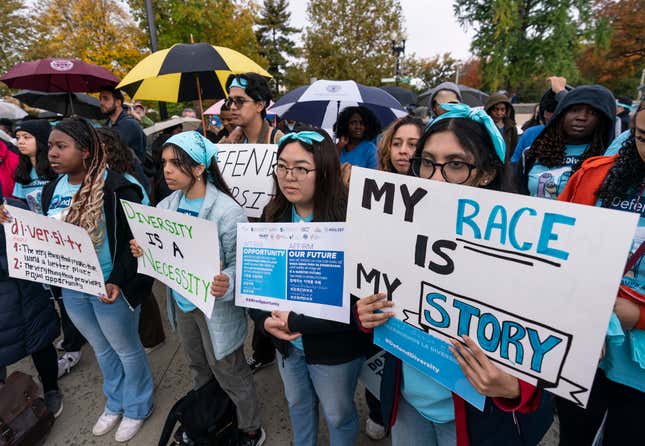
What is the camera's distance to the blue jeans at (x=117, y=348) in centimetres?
234

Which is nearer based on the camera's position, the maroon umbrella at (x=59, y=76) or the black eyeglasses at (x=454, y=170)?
the black eyeglasses at (x=454, y=170)

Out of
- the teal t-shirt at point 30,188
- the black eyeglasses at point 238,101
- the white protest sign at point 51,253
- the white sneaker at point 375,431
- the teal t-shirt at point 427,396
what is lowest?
the white sneaker at point 375,431

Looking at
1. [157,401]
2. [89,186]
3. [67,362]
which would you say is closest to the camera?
[89,186]

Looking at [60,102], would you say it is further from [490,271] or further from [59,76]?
[490,271]

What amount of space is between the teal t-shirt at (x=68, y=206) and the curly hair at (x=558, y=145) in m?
3.31

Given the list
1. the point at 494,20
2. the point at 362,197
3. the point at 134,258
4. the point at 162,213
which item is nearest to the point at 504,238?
the point at 362,197

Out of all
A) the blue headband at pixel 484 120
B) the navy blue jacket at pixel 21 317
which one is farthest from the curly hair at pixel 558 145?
the navy blue jacket at pixel 21 317

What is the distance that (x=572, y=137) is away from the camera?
2572mm

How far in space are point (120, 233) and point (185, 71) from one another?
6.22 feet

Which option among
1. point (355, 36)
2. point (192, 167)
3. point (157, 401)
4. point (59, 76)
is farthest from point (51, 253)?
point (355, 36)

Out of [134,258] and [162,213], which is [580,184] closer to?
[162,213]

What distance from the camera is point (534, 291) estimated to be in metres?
0.94

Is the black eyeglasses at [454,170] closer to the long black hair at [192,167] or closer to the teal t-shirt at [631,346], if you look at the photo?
the teal t-shirt at [631,346]

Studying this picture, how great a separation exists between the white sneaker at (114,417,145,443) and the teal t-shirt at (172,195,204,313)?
116 cm
